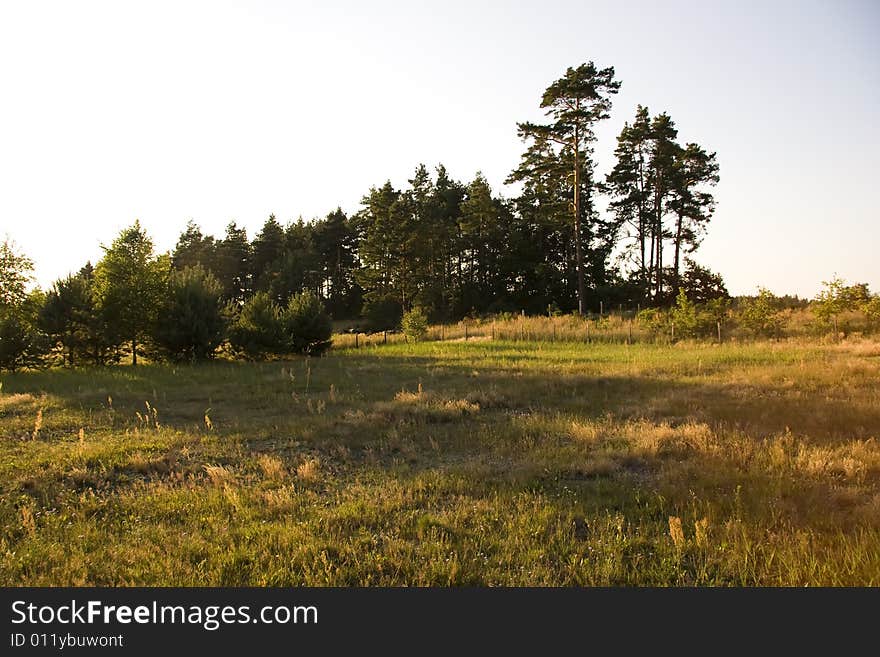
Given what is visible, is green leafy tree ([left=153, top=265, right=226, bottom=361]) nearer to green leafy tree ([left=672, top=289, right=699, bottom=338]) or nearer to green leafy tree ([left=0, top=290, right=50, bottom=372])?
green leafy tree ([left=0, top=290, right=50, bottom=372])

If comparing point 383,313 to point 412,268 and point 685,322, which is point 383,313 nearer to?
point 412,268

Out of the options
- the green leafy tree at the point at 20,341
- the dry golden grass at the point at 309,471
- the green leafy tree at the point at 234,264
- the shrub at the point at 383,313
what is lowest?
the dry golden grass at the point at 309,471

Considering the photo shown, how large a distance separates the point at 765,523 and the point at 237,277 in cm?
7403

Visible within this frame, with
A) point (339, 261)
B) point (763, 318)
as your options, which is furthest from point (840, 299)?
point (339, 261)

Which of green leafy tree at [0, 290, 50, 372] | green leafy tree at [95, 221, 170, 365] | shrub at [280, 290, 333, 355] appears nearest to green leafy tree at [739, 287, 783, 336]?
shrub at [280, 290, 333, 355]

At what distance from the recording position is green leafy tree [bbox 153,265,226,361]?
25.1 m

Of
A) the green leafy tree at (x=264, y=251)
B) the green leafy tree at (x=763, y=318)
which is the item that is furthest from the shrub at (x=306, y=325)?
the green leafy tree at (x=264, y=251)

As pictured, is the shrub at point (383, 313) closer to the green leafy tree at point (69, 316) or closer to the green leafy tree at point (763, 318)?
the green leafy tree at point (69, 316)

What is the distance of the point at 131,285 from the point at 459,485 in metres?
24.8

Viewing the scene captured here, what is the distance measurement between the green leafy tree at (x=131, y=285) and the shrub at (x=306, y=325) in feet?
21.4

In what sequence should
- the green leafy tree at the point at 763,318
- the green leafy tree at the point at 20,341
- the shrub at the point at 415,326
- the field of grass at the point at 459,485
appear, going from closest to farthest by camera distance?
the field of grass at the point at 459,485, the green leafy tree at the point at 20,341, the green leafy tree at the point at 763,318, the shrub at the point at 415,326

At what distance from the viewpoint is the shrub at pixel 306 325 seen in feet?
94.0

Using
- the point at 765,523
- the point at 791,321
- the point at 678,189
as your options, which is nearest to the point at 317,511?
the point at 765,523

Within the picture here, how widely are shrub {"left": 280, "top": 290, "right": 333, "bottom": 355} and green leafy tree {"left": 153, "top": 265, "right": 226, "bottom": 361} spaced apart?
3.60 metres
